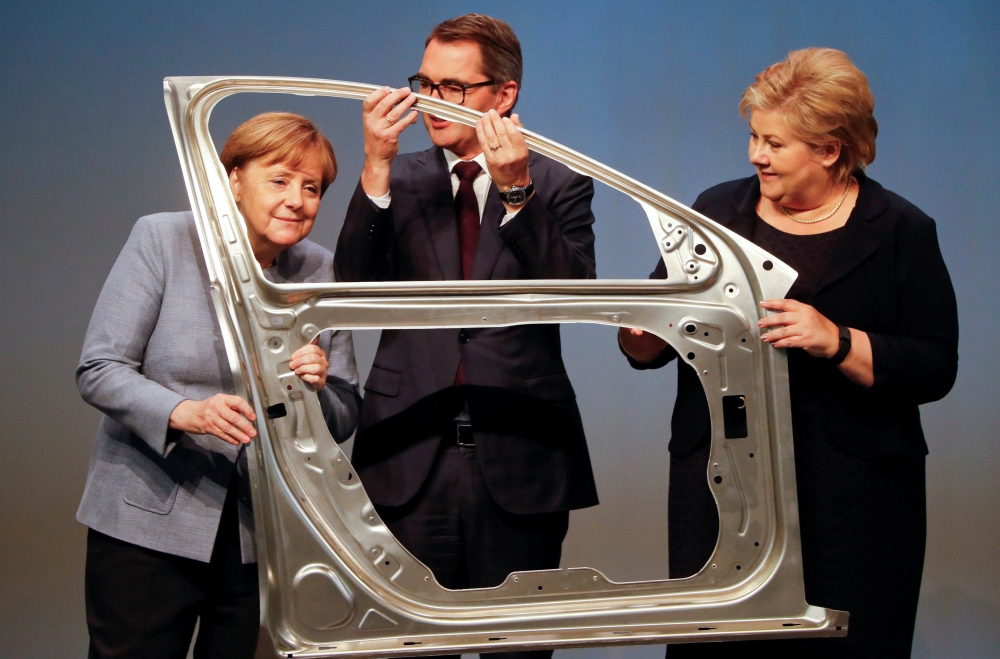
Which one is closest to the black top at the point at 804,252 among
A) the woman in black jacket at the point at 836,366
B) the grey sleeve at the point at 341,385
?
the woman in black jacket at the point at 836,366

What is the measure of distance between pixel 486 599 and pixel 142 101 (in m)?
1.81

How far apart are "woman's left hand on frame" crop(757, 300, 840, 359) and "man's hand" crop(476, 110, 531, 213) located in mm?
546

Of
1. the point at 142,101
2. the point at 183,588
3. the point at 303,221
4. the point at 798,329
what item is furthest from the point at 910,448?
the point at 142,101

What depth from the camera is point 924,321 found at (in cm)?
174

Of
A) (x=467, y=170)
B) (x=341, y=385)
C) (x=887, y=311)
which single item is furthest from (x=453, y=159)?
(x=887, y=311)

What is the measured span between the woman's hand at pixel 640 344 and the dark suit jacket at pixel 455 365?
15cm

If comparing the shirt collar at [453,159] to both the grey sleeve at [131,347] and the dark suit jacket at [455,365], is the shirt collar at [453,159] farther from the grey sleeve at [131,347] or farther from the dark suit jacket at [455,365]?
the grey sleeve at [131,347]

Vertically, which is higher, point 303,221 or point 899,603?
point 303,221

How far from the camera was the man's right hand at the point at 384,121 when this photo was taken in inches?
64.8

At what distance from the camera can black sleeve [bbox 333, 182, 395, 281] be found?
171cm

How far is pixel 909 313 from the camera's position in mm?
1744

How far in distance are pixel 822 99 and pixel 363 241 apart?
3.08ft

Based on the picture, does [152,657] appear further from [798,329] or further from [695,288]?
[798,329]

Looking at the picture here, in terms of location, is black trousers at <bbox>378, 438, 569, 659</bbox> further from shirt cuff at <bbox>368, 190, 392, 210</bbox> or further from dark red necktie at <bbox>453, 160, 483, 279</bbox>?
shirt cuff at <bbox>368, 190, 392, 210</bbox>
